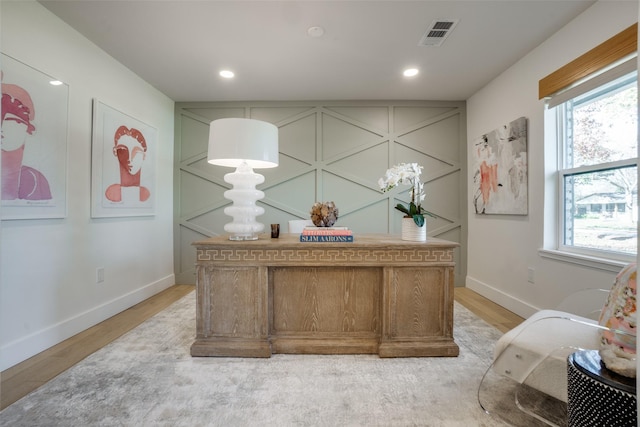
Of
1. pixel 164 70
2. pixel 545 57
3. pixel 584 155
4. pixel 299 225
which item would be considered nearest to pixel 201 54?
pixel 164 70

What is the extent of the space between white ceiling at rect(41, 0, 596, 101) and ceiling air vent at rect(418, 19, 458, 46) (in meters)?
0.05

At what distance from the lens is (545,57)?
8.18ft

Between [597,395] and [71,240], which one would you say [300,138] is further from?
[597,395]

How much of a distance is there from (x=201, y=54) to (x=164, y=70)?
61 cm

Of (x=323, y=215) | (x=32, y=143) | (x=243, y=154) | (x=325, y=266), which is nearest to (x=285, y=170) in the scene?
(x=323, y=215)

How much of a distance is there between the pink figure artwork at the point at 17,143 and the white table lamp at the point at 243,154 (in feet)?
4.06

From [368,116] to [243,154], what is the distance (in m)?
2.52

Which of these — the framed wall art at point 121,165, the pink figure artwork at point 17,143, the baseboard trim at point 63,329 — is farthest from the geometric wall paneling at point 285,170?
the pink figure artwork at point 17,143

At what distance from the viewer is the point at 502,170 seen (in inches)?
120

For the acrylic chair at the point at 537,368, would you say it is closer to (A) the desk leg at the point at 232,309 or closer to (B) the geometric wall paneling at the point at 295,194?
(A) the desk leg at the point at 232,309

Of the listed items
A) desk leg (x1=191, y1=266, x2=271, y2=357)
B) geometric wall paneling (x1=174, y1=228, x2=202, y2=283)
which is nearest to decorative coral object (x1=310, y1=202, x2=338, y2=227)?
desk leg (x1=191, y1=266, x2=271, y2=357)

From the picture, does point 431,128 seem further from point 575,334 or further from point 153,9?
point 153,9

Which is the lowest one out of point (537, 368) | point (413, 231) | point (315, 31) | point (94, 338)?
point (94, 338)

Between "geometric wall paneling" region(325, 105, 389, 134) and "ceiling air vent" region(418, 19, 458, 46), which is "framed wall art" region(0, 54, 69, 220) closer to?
"geometric wall paneling" region(325, 105, 389, 134)
